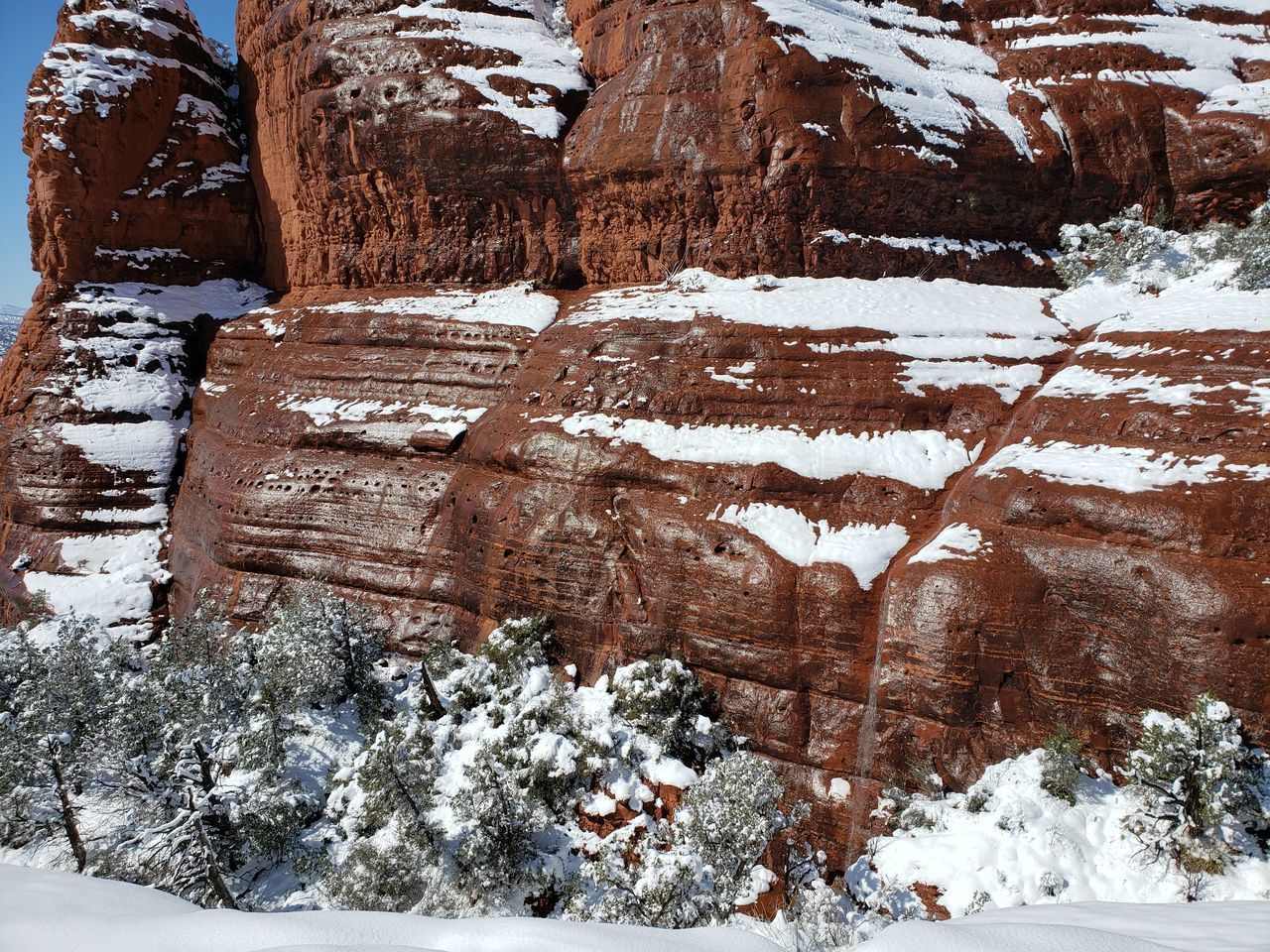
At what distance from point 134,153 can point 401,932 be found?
28262 millimetres

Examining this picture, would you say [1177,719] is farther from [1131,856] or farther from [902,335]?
[902,335]

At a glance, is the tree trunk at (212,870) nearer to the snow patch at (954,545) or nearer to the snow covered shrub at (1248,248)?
the snow patch at (954,545)

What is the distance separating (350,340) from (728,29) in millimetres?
13422

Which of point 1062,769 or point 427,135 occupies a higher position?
point 427,135

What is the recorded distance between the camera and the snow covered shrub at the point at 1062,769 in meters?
9.17

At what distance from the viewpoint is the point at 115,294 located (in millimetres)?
22359

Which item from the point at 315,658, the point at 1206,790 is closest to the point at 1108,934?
the point at 1206,790

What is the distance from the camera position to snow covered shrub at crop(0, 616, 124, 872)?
444 inches

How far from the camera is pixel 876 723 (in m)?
10.8

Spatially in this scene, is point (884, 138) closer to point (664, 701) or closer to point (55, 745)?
point (664, 701)

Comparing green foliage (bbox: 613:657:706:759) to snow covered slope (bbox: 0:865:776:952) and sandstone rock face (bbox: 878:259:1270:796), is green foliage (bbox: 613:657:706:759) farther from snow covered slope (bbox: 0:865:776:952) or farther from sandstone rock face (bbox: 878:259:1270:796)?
snow covered slope (bbox: 0:865:776:952)

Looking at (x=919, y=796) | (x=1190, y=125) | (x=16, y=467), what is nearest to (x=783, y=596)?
(x=919, y=796)

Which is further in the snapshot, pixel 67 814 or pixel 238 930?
pixel 67 814

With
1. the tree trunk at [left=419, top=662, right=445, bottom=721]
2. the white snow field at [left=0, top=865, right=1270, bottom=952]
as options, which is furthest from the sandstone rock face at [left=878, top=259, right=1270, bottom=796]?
the tree trunk at [left=419, top=662, right=445, bottom=721]
